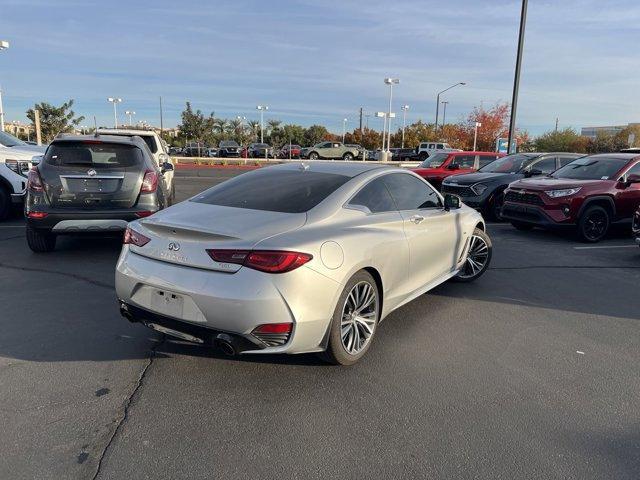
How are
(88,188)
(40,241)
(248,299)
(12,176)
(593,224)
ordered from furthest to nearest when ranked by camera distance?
(12,176) < (593,224) < (40,241) < (88,188) < (248,299)

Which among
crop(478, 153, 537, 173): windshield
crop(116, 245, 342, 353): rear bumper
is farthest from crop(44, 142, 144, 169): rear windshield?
crop(478, 153, 537, 173): windshield

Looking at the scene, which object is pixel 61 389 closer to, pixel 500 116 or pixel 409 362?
pixel 409 362

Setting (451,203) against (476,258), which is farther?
(476,258)

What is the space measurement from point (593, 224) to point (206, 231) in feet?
26.5

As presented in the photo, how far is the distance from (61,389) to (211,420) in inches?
44.6

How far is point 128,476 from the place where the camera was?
99.4 inches

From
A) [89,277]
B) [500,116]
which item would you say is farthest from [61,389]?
[500,116]

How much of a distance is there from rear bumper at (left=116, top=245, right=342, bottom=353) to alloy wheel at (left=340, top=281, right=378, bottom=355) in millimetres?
284

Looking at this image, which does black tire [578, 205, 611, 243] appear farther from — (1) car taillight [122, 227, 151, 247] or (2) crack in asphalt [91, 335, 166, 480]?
(1) car taillight [122, 227, 151, 247]

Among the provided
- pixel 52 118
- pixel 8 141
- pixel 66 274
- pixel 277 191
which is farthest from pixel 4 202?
pixel 52 118

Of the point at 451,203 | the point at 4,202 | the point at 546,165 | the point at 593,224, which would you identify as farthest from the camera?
the point at 546,165

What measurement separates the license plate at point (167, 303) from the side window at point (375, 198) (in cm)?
158

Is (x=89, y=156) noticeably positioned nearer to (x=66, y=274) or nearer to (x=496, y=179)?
(x=66, y=274)

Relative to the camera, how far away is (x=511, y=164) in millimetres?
13016
